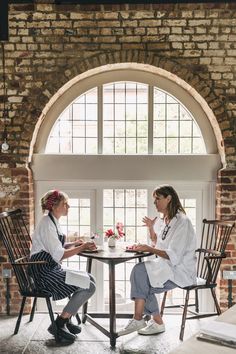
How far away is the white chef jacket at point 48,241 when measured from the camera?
183 inches

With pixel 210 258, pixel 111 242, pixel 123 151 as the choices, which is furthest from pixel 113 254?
pixel 123 151

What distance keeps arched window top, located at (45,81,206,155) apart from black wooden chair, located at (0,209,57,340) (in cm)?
99

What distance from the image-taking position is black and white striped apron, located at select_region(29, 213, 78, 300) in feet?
15.4

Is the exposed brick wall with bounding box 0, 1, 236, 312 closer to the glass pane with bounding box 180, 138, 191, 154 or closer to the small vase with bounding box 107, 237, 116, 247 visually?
the glass pane with bounding box 180, 138, 191, 154

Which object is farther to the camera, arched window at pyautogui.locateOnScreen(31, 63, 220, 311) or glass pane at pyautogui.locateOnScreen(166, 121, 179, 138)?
glass pane at pyautogui.locateOnScreen(166, 121, 179, 138)

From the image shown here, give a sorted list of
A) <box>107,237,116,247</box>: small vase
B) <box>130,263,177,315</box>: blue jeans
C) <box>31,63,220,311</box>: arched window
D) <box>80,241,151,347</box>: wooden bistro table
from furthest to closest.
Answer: <box>31,63,220,311</box>: arched window < <box>107,237,116,247</box>: small vase < <box>130,263,177,315</box>: blue jeans < <box>80,241,151,347</box>: wooden bistro table

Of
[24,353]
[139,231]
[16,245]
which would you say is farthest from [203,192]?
[24,353]

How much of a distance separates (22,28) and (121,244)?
2572 millimetres

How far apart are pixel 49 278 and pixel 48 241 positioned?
338 millimetres

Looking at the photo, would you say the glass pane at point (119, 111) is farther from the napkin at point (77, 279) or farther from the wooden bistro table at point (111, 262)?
the napkin at point (77, 279)

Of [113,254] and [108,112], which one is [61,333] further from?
[108,112]

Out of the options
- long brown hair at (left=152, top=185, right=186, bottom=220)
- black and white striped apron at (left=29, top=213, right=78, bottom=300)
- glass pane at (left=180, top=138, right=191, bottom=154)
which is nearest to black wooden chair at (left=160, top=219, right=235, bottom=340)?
long brown hair at (left=152, top=185, right=186, bottom=220)

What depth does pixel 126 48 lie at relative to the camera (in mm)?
A: 5629

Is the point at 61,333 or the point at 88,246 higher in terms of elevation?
the point at 88,246
